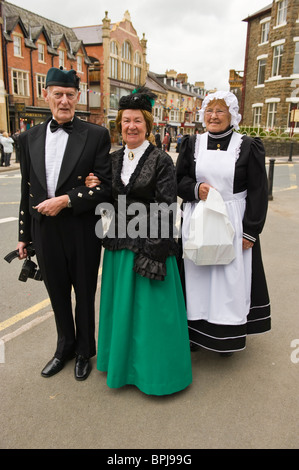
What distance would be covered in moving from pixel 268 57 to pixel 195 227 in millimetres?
29721

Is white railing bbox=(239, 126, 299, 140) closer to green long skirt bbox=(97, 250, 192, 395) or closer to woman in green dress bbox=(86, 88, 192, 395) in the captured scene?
woman in green dress bbox=(86, 88, 192, 395)

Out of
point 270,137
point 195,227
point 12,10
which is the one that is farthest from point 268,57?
point 195,227

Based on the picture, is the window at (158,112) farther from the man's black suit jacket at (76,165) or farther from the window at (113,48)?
the man's black suit jacket at (76,165)

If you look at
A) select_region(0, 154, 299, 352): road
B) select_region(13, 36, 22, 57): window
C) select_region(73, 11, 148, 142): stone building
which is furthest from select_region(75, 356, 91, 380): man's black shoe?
select_region(73, 11, 148, 142): stone building

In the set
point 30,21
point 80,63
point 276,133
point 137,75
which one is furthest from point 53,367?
point 137,75

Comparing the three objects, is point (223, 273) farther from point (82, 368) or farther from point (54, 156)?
point (54, 156)

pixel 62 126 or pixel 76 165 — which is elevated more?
pixel 62 126

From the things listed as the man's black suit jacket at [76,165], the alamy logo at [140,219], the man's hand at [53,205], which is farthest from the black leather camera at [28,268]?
the alamy logo at [140,219]

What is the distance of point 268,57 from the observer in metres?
27.7

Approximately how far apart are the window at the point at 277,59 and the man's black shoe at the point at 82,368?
1159 inches

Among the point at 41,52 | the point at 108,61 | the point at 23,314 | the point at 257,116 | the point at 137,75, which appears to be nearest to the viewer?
the point at 23,314

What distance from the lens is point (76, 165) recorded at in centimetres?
241

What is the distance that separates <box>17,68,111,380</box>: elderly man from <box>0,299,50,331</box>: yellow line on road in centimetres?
93

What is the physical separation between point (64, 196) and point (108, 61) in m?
43.2
